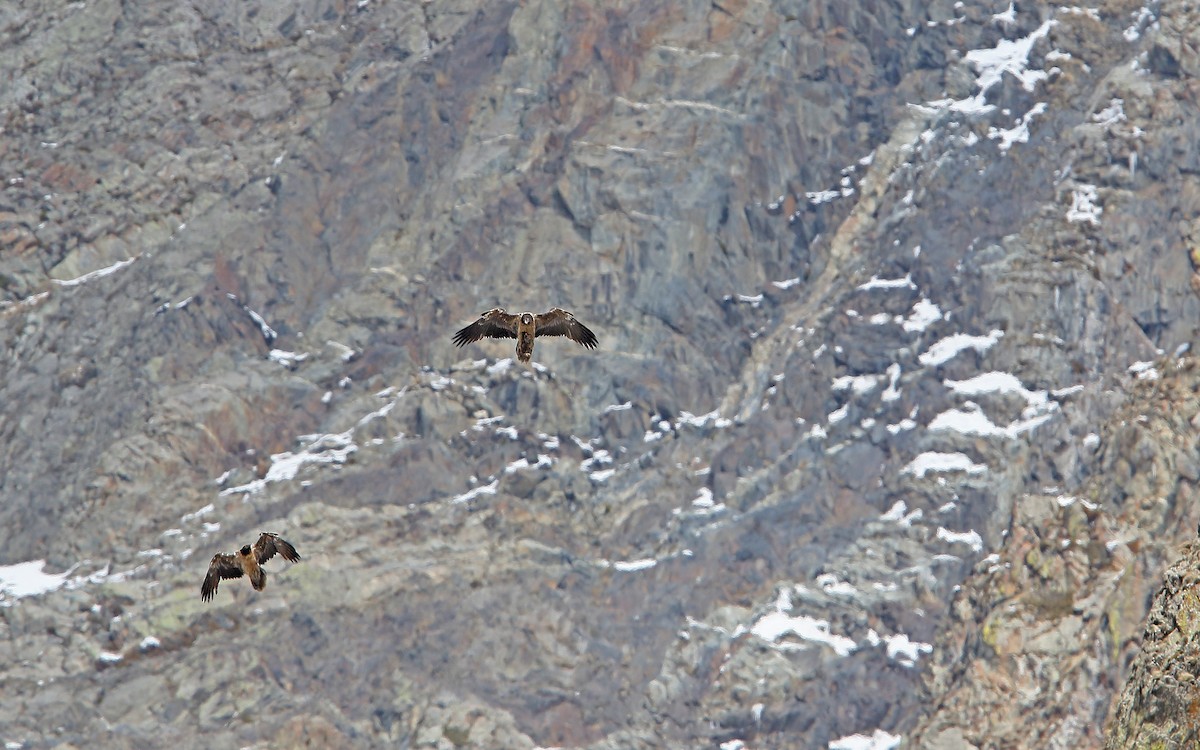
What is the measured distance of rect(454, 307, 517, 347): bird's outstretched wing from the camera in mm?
52156

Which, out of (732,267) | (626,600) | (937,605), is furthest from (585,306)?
(937,605)

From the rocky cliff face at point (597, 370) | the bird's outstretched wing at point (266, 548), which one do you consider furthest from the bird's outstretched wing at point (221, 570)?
the rocky cliff face at point (597, 370)

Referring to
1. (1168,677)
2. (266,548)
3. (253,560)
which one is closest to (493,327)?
(266,548)

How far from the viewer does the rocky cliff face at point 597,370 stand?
99.6 metres

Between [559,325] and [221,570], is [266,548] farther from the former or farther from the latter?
[559,325]

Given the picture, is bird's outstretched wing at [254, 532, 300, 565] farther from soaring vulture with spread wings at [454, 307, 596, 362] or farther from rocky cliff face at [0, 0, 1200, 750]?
rocky cliff face at [0, 0, 1200, 750]

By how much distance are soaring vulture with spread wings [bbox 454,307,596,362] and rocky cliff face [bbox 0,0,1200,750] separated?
151 feet

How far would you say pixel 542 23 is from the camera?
113750 millimetres

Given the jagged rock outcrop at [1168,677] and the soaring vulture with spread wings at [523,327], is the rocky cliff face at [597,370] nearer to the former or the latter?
the soaring vulture with spread wings at [523,327]

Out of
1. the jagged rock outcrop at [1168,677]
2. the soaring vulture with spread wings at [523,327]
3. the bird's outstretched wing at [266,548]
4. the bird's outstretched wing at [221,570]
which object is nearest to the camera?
the jagged rock outcrop at [1168,677]

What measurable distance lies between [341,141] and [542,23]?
12064 mm

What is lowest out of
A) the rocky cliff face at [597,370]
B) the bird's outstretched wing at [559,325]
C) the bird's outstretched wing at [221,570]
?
the rocky cliff face at [597,370]

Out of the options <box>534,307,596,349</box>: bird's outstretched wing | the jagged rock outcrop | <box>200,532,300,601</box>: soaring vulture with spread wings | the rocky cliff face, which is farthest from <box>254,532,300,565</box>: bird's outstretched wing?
the rocky cliff face

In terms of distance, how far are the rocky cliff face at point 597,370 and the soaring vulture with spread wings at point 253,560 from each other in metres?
44.6
